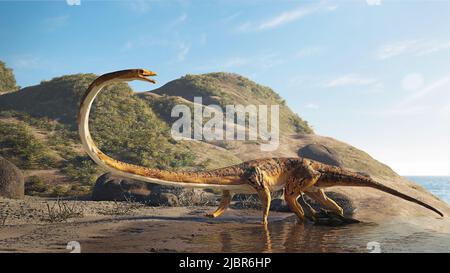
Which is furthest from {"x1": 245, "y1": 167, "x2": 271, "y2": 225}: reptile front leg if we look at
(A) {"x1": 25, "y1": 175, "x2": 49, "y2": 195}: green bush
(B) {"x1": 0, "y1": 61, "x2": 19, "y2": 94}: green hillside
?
(B) {"x1": 0, "y1": 61, "x2": 19, "y2": 94}: green hillside

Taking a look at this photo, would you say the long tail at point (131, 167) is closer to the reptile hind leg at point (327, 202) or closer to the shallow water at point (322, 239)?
the shallow water at point (322, 239)

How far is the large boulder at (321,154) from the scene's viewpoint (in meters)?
32.8

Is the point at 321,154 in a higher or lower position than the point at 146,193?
higher

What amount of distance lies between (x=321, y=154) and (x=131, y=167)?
29182mm

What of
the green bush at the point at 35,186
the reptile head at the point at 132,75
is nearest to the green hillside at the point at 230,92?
the green bush at the point at 35,186

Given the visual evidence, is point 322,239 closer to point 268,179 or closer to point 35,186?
point 268,179

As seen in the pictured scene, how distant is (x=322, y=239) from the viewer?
291 inches

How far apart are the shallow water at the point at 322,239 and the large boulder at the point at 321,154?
77.9 feet

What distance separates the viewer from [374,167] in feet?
123

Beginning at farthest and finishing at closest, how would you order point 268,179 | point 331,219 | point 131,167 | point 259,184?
point 331,219
point 268,179
point 259,184
point 131,167

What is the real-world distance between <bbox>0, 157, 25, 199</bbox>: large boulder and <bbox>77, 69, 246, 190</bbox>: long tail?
1042cm

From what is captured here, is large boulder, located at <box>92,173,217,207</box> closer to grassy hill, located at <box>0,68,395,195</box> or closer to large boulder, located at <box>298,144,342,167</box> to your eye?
grassy hill, located at <box>0,68,395,195</box>

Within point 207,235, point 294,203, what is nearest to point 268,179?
point 294,203
